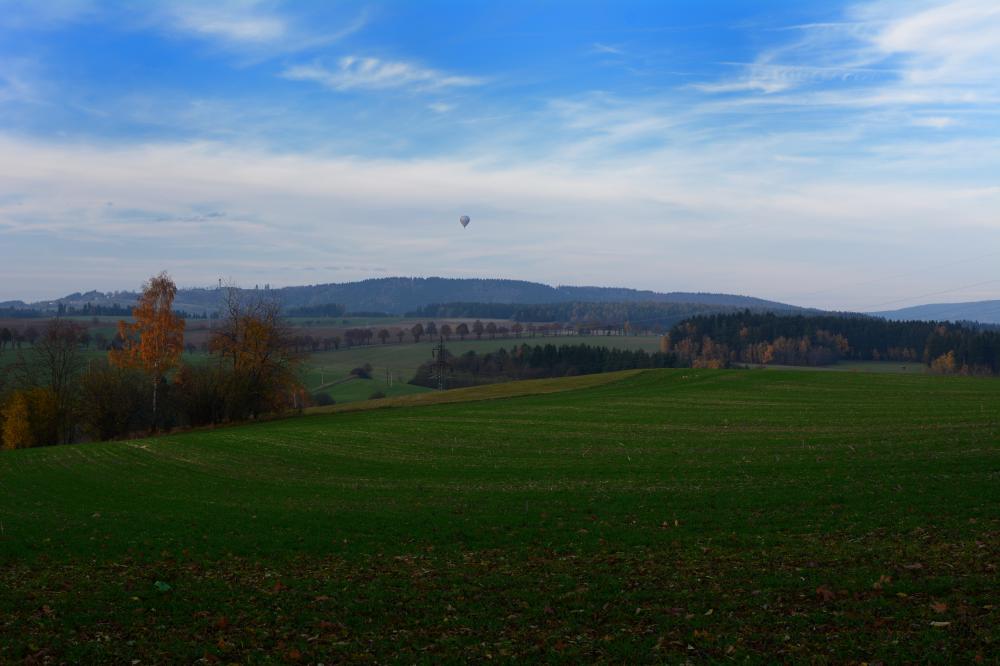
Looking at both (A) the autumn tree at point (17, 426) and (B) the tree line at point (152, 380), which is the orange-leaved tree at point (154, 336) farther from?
(A) the autumn tree at point (17, 426)

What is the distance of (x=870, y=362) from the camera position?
106812mm

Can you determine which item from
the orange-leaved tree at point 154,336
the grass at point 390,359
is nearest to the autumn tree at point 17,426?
the orange-leaved tree at point 154,336

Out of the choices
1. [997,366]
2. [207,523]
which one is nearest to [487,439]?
[207,523]

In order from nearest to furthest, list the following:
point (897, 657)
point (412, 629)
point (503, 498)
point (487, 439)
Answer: point (897, 657) < point (412, 629) < point (503, 498) < point (487, 439)

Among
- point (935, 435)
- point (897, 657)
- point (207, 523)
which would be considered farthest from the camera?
point (935, 435)

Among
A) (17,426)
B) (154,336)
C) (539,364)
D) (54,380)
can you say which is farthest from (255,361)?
(539,364)

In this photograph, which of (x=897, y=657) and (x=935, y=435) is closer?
(x=897, y=657)

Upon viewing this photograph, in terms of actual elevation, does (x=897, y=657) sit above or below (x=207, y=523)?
above

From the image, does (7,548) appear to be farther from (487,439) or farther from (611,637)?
(487,439)

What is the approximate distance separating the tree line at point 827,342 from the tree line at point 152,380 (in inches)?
2674

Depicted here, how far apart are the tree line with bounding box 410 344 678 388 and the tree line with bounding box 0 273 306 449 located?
4023 centimetres

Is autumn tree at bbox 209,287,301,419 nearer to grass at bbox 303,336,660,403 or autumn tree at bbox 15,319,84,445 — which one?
autumn tree at bbox 15,319,84,445

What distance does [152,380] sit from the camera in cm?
6988

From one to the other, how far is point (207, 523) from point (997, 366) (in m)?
99.7
